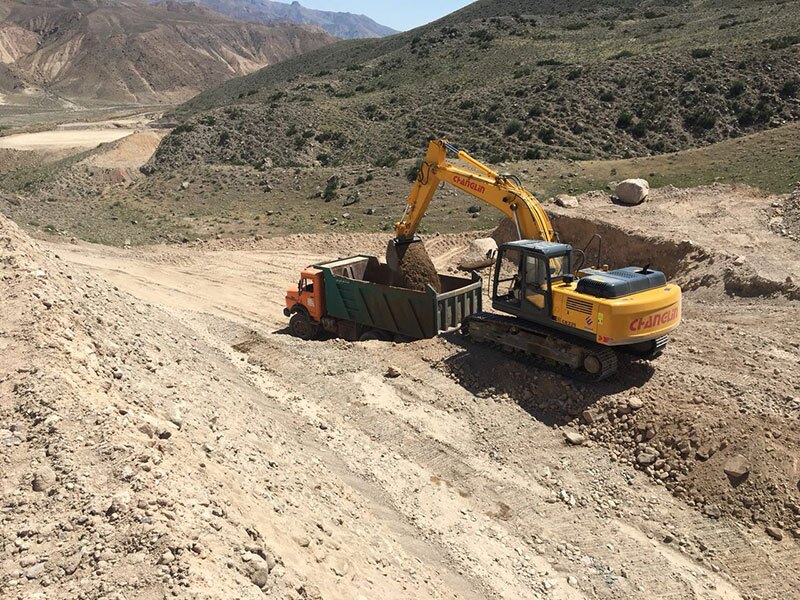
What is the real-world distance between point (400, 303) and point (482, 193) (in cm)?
289

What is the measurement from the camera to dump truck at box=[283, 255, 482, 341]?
43.8ft

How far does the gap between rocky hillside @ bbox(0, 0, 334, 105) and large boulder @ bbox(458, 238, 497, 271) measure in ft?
338

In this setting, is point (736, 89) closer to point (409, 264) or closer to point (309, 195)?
point (309, 195)

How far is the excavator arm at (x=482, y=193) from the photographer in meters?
12.9

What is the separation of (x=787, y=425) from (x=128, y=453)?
8812 mm

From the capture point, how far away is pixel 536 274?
11.2 metres

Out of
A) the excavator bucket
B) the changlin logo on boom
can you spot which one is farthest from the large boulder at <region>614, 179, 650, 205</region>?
the excavator bucket

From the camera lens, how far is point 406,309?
44.4 feet

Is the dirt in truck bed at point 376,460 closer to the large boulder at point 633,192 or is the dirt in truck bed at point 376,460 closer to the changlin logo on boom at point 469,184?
the changlin logo on boom at point 469,184

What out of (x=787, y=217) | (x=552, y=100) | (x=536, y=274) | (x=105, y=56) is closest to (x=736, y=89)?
(x=552, y=100)

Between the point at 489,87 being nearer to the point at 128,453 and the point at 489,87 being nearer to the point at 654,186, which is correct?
the point at 654,186

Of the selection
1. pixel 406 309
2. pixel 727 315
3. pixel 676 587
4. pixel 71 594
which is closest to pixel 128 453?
pixel 71 594

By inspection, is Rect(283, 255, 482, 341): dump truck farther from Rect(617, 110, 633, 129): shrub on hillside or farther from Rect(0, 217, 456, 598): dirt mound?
Rect(617, 110, 633, 129): shrub on hillside

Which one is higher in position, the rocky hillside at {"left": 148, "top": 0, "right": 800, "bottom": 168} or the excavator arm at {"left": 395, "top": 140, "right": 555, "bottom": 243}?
the rocky hillside at {"left": 148, "top": 0, "right": 800, "bottom": 168}
